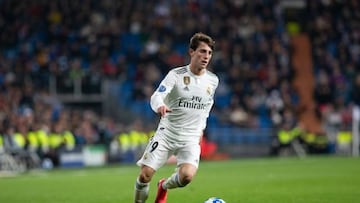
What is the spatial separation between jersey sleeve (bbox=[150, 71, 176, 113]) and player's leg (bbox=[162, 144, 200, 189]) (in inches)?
33.9

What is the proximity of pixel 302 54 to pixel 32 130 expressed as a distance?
16.4 metres

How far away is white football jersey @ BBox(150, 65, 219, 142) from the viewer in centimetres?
1186

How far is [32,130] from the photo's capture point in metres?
28.3

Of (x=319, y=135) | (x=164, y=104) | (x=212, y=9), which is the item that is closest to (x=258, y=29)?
(x=212, y=9)

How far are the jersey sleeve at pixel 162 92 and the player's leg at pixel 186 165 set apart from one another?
0.86m

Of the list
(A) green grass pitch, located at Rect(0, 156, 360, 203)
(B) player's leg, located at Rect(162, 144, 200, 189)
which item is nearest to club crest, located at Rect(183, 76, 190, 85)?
(B) player's leg, located at Rect(162, 144, 200, 189)

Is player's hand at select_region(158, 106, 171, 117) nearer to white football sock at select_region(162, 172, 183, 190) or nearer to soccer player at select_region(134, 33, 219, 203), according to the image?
soccer player at select_region(134, 33, 219, 203)

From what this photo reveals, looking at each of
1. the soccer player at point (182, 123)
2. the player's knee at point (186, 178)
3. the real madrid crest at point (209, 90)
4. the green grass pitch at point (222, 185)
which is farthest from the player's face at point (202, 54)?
the green grass pitch at point (222, 185)

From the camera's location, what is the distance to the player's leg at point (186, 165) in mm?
11688

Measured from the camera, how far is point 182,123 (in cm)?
1190

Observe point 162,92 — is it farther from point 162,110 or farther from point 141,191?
point 141,191

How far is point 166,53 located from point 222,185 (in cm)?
1905

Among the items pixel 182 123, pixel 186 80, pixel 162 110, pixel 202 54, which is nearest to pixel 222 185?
pixel 182 123

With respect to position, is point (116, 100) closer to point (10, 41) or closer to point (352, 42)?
point (10, 41)
